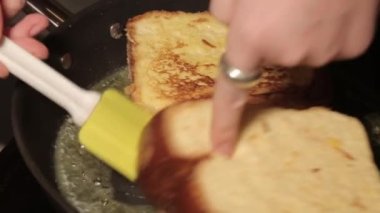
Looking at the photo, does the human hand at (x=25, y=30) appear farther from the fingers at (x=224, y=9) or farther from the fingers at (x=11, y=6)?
the fingers at (x=224, y=9)

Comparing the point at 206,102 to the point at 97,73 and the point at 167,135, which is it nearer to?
the point at 167,135

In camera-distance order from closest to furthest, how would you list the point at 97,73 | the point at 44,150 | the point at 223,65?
1. the point at 223,65
2. the point at 44,150
3. the point at 97,73

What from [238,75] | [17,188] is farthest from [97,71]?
[238,75]

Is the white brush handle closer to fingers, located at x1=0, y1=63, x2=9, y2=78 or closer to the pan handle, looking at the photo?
fingers, located at x1=0, y1=63, x2=9, y2=78

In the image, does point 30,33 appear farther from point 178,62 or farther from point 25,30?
point 178,62

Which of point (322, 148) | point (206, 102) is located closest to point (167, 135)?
point (206, 102)

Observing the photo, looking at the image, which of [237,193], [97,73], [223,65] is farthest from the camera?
[97,73]

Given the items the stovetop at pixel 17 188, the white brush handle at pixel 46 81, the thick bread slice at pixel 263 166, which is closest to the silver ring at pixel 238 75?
the thick bread slice at pixel 263 166
